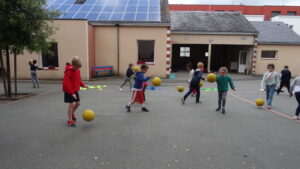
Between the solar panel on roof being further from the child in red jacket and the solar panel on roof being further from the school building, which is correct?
the child in red jacket

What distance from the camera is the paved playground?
366 cm

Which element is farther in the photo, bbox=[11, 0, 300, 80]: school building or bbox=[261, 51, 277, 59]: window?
bbox=[261, 51, 277, 59]: window

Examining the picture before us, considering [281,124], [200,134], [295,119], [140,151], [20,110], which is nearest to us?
[140,151]

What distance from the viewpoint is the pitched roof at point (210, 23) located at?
65.1 feet

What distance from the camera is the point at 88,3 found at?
1933 cm

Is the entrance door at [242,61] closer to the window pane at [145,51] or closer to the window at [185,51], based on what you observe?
the window at [185,51]

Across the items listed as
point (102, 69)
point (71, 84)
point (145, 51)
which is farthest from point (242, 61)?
point (71, 84)

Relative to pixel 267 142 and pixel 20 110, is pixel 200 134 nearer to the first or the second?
pixel 267 142

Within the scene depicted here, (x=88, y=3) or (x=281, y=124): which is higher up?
(x=88, y=3)

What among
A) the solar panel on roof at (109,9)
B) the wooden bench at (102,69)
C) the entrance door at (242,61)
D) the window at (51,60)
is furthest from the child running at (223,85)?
the entrance door at (242,61)

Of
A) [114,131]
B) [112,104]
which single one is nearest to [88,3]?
[112,104]

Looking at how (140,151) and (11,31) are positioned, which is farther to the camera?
(11,31)

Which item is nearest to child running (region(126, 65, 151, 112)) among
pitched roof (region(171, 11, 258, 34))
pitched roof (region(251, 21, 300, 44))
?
pitched roof (region(171, 11, 258, 34))

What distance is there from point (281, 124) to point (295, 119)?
0.91 m
